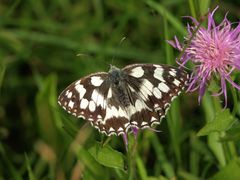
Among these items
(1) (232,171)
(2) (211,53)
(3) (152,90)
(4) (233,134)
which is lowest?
(1) (232,171)

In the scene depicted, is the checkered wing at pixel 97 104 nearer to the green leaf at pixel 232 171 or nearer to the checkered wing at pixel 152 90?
the checkered wing at pixel 152 90

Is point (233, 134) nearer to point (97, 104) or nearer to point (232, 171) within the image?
point (232, 171)

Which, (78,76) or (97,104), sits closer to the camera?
(97,104)

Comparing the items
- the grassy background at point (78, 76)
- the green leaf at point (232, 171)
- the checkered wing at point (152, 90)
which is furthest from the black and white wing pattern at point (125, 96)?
the green leaf at point (232, 171)

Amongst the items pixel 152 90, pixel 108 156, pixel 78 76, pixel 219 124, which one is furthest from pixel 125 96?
pixel 78 76

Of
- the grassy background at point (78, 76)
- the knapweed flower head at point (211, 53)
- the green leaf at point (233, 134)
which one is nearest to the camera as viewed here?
the green leaf at point (233, 134)

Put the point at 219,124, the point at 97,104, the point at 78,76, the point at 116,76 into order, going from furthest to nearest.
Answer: the point at 78,76, the point at 116,76, the point at 97,104, the point at 219,124

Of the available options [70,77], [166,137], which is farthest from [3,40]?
[166,137]
